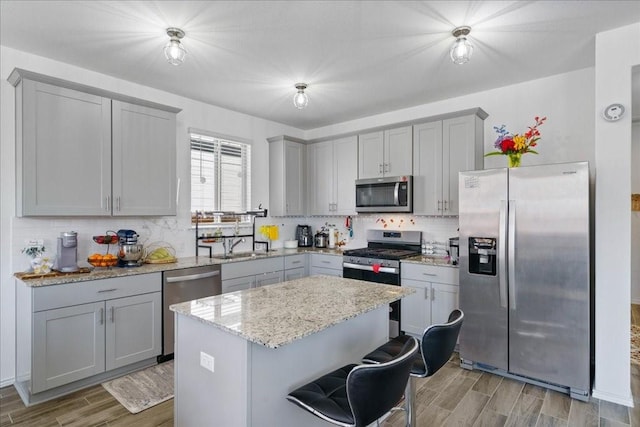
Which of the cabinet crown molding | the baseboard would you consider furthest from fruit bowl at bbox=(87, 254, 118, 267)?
the baseboard

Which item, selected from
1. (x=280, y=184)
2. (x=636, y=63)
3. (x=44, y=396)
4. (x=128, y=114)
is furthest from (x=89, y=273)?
(x=636, y=63)

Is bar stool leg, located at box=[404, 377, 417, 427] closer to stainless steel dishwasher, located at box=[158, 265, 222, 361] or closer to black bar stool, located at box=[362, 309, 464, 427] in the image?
black bar stool, located at box=[362, 309, 464, 427]

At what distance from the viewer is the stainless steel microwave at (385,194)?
4102mm

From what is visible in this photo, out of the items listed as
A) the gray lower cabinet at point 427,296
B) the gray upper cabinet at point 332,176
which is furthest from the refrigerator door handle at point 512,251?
the gray upper cabinet at point 332,176

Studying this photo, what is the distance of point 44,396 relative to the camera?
267cm

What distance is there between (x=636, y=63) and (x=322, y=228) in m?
3.83

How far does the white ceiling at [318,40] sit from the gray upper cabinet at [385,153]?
1.69 ft

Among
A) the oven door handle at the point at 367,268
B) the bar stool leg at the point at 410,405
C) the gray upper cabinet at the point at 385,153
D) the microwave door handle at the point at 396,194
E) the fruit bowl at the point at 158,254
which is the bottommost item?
the bar stool leg at the point at 410,405

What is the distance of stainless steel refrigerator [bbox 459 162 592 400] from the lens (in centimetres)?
268

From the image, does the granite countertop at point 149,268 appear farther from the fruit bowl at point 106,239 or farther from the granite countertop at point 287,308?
the granite countertop at point 287,308

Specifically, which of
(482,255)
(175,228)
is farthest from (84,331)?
(482,255)

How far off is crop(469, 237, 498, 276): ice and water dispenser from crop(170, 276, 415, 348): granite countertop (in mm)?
1113

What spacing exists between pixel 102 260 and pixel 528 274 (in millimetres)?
3635

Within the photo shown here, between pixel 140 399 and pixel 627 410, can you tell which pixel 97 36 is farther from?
pixel 627 410
